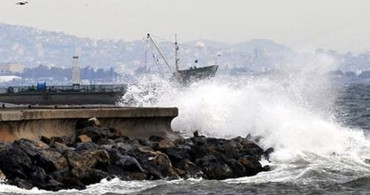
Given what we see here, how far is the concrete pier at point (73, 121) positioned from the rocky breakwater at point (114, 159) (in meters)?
0.57

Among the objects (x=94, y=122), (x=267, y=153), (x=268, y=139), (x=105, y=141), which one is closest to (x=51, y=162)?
(x=105, y=141)

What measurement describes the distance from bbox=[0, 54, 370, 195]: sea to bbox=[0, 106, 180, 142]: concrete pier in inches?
135

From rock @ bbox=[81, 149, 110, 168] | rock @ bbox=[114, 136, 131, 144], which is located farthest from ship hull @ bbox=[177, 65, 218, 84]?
rock @ bbox=[81, 149, 110, 168]

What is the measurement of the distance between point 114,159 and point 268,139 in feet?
29.8

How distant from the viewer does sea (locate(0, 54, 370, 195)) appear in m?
20.8

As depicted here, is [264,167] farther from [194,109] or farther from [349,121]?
[349,121]

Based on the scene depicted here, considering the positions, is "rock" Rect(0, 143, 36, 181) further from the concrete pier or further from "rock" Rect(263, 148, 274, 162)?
"rock" Rect(263, 148, 274, 162)

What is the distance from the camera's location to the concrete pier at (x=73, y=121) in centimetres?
2339

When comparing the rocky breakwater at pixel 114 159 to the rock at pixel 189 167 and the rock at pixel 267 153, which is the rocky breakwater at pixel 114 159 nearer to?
the rock at pixel 189 167

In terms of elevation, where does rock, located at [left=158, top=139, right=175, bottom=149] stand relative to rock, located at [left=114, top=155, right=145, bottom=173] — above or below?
above

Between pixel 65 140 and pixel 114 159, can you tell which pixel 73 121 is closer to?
pixel 65 140

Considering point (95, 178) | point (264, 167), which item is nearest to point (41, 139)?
point (95, 178)

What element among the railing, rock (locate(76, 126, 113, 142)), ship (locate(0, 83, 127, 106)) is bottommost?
rock (locate(76, 126, 113, 142))

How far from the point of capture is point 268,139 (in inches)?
1165
